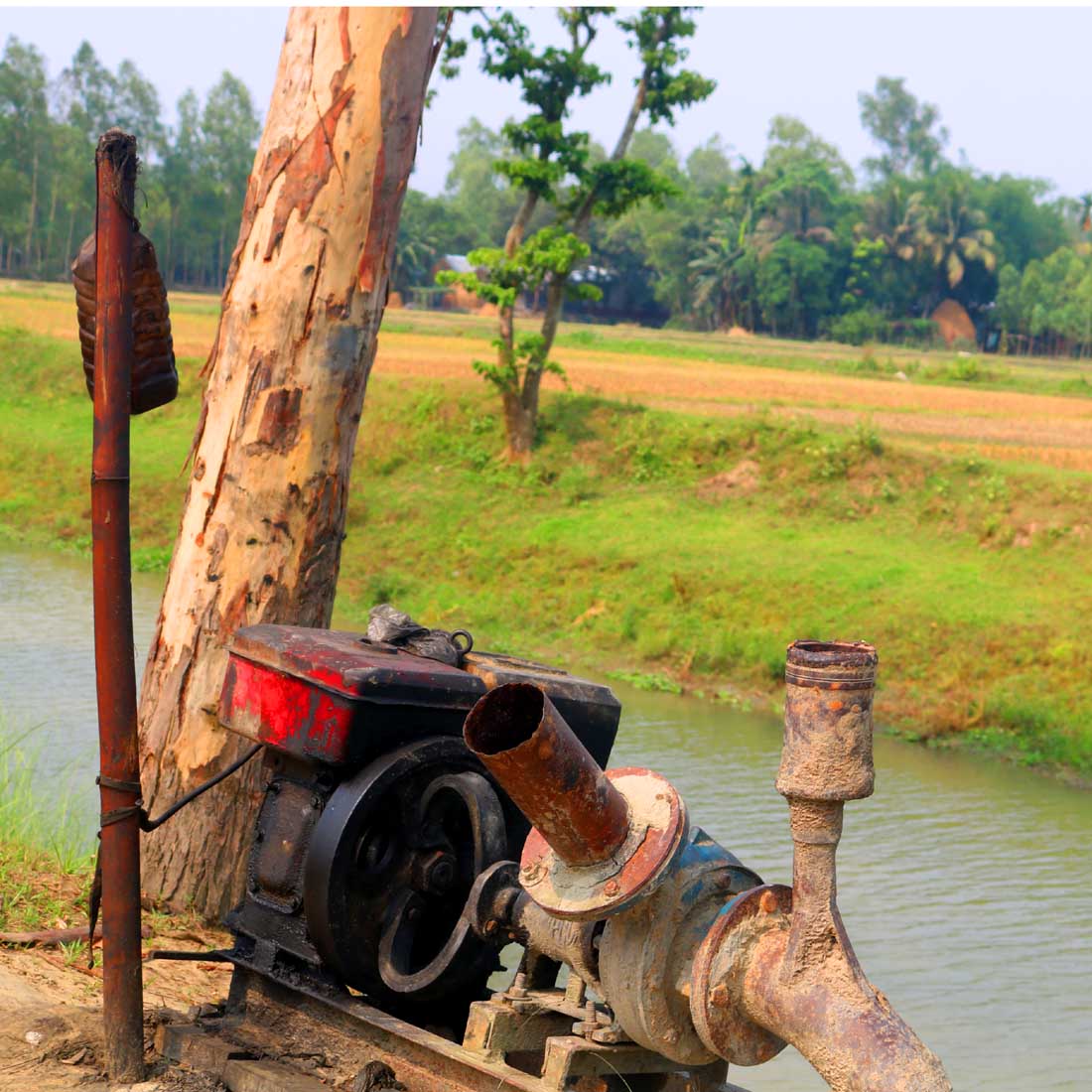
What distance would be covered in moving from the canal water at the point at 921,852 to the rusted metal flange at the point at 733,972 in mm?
2518

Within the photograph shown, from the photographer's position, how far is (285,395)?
196 inches

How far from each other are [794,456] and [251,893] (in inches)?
553

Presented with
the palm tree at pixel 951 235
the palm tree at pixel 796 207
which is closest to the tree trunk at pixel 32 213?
the palm tree at pixel 796 207

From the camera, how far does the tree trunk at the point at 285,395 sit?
4992mm

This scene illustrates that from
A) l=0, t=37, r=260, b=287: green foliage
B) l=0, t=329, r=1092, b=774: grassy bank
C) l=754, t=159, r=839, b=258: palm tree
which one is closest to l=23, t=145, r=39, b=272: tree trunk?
l=0, t=37, r=260, b=287: green foliage

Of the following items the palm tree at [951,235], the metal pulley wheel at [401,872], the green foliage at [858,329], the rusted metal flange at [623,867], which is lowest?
the metal pulley wheel at [401,872]

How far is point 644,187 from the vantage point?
18.3 meters

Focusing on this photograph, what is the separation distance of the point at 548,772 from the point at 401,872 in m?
0.96

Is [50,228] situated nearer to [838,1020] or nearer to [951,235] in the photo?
[951,235]

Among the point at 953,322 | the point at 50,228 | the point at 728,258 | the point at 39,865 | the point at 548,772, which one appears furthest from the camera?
the point at 728,258

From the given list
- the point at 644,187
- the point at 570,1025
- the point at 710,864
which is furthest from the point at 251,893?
the point at 644,187

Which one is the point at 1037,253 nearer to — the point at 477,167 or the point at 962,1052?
the point at 477,167

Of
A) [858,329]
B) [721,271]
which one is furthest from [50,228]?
[858,329]

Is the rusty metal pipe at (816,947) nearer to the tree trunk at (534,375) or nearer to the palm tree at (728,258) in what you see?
the tree trunk at (534,375)
